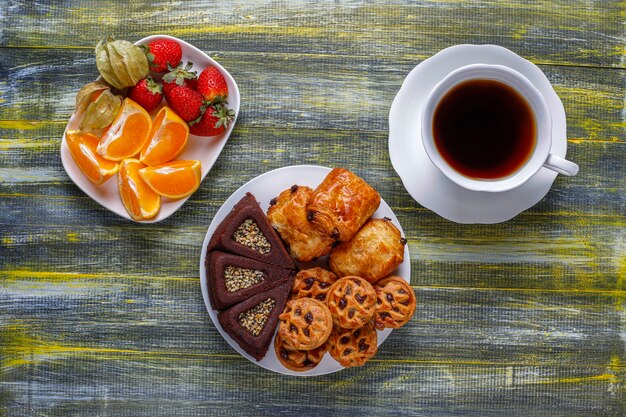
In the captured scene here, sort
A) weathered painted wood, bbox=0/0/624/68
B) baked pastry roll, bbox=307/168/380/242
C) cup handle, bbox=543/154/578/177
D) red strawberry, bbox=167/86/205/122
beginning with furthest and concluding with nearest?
weathered painted wood, bbox=0/0/624/68, red strawberry, bbox=167/86/205/122, baked pastry roll, bbox=307/168/380/242, cup handle, bbox=543/154/578/177

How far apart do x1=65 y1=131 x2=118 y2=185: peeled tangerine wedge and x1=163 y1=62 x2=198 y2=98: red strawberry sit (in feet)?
0.95

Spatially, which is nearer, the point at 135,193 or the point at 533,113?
the point at 533,113

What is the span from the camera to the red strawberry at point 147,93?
74.3 inches

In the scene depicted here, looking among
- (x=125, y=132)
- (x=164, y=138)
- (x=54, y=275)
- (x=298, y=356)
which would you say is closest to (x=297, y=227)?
(x=298, y=356)

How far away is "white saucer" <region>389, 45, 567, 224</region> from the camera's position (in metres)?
1.81

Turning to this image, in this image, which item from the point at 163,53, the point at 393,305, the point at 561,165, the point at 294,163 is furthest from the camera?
the point at 294,163

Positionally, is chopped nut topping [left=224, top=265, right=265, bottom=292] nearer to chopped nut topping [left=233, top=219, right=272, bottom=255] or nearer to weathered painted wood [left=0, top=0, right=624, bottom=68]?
chopped nut topping [left=233, top=219, right=272, bottom=255]

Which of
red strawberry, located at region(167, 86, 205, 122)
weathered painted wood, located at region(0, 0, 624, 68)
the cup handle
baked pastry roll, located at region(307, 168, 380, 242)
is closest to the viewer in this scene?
the cup handle

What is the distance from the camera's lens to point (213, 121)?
192 cm

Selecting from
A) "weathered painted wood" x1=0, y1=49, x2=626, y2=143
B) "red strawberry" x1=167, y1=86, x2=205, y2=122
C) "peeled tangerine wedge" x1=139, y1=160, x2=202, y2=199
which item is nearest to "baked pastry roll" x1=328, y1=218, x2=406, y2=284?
"weathered painted wood" x1=0, y1=49, x2=626, y2=143

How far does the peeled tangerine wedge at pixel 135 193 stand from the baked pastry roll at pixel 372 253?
62 cm

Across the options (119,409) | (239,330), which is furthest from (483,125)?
(119,409)

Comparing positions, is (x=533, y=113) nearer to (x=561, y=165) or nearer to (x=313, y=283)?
(x=561, y=165)

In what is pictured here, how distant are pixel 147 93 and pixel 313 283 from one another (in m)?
0.79
